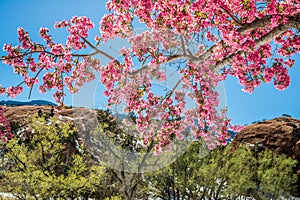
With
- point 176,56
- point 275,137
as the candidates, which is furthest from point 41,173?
point 275,137

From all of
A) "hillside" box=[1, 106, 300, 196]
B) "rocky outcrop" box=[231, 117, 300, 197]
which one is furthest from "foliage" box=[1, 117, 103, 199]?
"rocky outcrop" box=[231, 117, 300, 197]

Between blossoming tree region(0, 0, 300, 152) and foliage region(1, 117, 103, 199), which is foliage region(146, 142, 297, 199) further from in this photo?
blossoming tree region(0, 0, 300, 152)

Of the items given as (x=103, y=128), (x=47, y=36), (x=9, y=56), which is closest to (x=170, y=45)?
(x=47, y=36)

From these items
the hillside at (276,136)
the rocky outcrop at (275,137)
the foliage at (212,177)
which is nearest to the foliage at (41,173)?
the foliage at (212,177)

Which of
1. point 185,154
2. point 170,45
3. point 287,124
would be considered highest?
point 287,124

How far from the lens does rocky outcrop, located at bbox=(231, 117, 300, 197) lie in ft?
88.4

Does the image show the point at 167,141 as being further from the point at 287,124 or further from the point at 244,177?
the point at 287,124

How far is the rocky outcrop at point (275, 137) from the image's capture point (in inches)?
1061

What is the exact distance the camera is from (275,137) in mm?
27844

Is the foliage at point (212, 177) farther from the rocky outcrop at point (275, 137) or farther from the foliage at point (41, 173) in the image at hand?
the rocky outcrop at point (275, 137)

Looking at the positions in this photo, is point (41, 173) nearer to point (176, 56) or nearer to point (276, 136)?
point (176, 56)

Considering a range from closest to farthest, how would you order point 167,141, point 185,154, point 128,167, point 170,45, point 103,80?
point 103,80 < point 170,45 < point 167,141 < point 128,167 < point 185,154

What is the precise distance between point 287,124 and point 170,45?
25.7 meters

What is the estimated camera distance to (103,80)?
6.18 m
